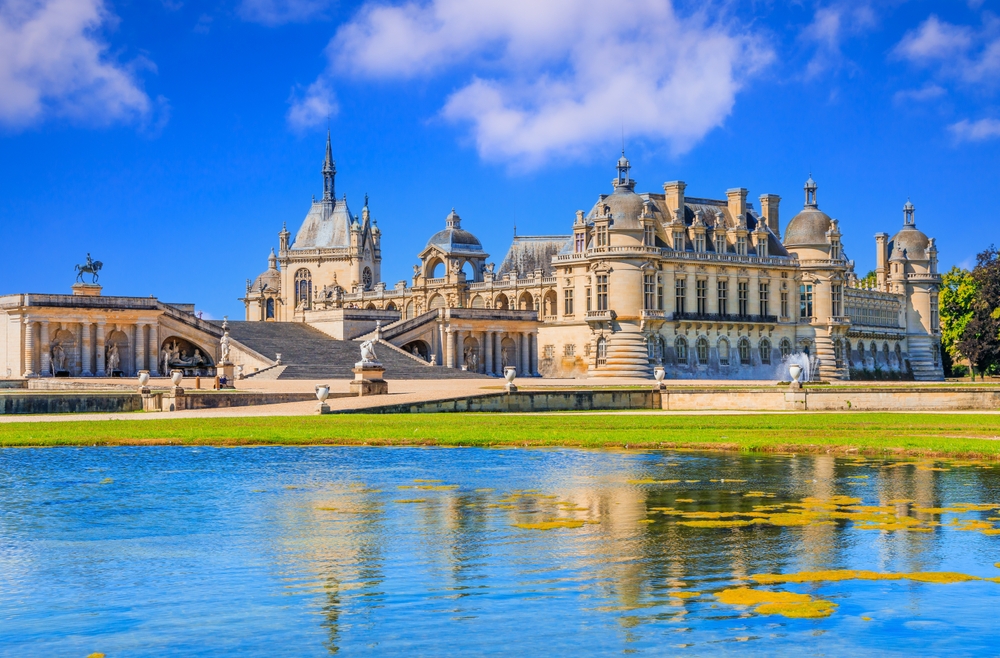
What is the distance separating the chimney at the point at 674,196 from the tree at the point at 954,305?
123ft

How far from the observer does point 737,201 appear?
301 ft

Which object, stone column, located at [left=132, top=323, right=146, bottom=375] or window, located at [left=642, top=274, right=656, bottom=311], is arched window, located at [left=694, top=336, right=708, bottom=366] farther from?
stone column, located at [left=132, top=323, right=146, bottom=375]

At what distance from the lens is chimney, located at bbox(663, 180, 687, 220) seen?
286 feet

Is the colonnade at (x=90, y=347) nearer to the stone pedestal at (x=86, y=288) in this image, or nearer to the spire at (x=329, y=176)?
the stone pedestal at (x=86, y=288)

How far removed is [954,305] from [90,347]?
76648 mm

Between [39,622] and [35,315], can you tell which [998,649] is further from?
[35,315]

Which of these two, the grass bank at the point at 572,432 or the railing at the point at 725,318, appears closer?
the grass bank at the point at 572,432

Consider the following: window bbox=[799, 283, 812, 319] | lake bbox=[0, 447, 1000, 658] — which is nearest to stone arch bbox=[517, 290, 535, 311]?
window bbox=[799, 283, 812, 319]

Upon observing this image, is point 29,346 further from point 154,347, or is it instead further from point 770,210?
point 770,210

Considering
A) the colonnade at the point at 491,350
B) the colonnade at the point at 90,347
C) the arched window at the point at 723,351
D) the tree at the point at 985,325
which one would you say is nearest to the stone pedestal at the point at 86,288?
the colonnade at the point at 90,347

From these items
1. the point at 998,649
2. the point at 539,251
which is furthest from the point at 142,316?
the point at 998,649

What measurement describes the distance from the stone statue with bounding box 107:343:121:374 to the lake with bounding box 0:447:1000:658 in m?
45.1

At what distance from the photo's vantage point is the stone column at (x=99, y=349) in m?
72.1

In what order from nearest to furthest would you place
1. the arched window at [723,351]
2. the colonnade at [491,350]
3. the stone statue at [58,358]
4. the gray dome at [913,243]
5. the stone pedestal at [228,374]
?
the stone pedestal at [228,374], the stone statue at [58,358], the colonnade at [491,350], the arched window at [723,351], the gray dome at [913,243]
